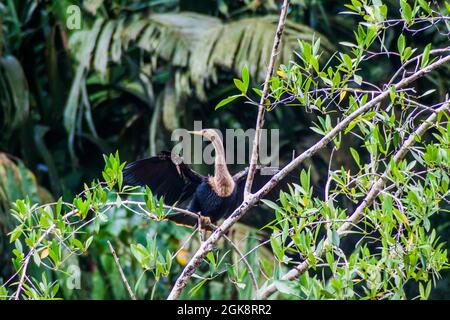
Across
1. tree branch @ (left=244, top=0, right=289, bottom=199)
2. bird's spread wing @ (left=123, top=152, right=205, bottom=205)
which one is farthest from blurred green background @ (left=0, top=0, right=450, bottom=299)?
tree branch @ (left=244, top=0, right=289, bottom=199)

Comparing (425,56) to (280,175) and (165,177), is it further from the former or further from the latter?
(165,177)

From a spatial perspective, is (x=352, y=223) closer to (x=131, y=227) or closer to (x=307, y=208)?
(x=307, y=208)

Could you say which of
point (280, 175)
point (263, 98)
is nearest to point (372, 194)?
point (280, 175)

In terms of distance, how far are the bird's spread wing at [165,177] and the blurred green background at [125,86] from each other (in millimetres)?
1134

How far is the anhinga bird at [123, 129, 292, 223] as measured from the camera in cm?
330

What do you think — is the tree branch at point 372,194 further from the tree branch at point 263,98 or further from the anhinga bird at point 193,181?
the anhinga bird at point 193,181

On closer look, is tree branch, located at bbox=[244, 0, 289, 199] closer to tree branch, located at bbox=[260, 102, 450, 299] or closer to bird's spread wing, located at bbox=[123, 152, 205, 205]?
tree branch, located at bbox=[260, 102, 450, 299]

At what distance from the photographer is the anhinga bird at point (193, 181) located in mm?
3297

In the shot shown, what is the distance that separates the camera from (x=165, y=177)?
3391mm

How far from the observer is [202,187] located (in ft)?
11.1

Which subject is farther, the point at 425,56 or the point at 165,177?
the point at 165,177

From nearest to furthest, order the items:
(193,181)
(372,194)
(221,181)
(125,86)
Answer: (372,194)
(221,181)
(193,181)
(125,86)

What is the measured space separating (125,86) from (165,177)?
→ 76.3 inches

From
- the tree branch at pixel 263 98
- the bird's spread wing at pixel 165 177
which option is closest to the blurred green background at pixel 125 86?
the bird's spread wing at pixel 165 177
